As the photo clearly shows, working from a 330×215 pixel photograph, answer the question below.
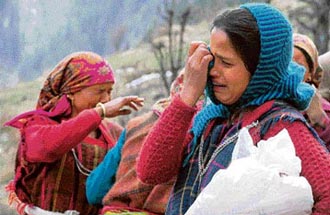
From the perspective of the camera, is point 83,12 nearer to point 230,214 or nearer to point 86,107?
point 86,107

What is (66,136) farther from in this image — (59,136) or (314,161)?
(314,161)

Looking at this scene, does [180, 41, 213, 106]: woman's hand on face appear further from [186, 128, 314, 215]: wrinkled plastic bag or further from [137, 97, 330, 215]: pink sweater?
[186, 128, 314, 215]: wrinkled plastic bag

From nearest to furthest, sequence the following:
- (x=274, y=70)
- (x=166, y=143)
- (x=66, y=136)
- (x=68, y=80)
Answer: (x=274, y=70)
(x=166, y=143)
(x=66, y=136)
(x=68, y=80)

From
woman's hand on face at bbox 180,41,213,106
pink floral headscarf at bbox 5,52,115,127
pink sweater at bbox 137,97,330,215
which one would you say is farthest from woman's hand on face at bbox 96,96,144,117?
woman's hand on face at bbox 180,41,213,106

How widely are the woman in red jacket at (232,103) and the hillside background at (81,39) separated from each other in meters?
4.47

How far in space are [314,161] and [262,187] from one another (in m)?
0.17

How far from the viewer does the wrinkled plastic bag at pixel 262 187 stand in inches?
73.2

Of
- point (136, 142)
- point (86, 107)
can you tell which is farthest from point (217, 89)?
point (86, 107)

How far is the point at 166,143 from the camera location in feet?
7.13

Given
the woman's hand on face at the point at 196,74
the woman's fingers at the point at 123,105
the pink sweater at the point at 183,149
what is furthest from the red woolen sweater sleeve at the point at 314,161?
the woman's fingers at the point at 123,105

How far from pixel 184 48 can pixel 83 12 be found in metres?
1.04

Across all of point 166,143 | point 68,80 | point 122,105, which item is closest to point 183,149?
point 166,143

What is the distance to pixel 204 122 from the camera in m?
2.23

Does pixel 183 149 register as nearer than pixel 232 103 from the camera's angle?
No
